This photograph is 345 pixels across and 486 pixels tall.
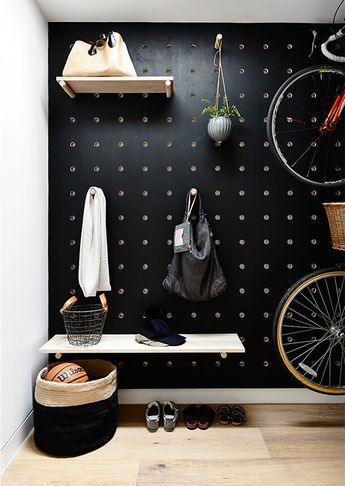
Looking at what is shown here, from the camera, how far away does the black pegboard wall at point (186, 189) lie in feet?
9.23

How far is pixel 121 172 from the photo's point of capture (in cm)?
282

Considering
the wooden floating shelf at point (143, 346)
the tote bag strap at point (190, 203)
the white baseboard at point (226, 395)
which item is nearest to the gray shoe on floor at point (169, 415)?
the white baseboard at point (226, 395)

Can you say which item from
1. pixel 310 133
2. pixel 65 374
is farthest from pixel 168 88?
pixel 65 374

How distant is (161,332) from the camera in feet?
8.57

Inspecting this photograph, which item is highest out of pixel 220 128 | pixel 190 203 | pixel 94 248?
pixel 220 128

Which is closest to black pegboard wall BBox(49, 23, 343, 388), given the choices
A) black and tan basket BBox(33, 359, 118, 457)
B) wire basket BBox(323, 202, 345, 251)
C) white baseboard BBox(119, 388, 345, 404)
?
white baseboard BBox(119, 388, 345, 404)

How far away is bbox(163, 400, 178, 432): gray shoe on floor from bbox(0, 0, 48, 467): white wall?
80cm

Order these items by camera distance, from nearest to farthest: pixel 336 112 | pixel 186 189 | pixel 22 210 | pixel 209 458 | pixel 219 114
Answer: pixel 209 458 < pixel 22 210 < pixel 336 112 < pixel 219 114 < pixel 186 189

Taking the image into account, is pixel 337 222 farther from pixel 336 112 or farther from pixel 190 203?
pixel 190 203

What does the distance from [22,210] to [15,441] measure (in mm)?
1244

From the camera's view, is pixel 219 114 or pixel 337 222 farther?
pixel 219 114

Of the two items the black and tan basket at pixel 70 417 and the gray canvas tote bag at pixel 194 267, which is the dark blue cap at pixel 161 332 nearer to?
the gray canvas tote bag at pixel 194 267

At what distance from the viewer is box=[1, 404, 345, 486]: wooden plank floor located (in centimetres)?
203

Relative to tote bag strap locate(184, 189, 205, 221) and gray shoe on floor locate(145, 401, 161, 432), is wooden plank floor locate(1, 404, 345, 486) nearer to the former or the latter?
gray shoe on floor locate(145, 401, 161, 432)
